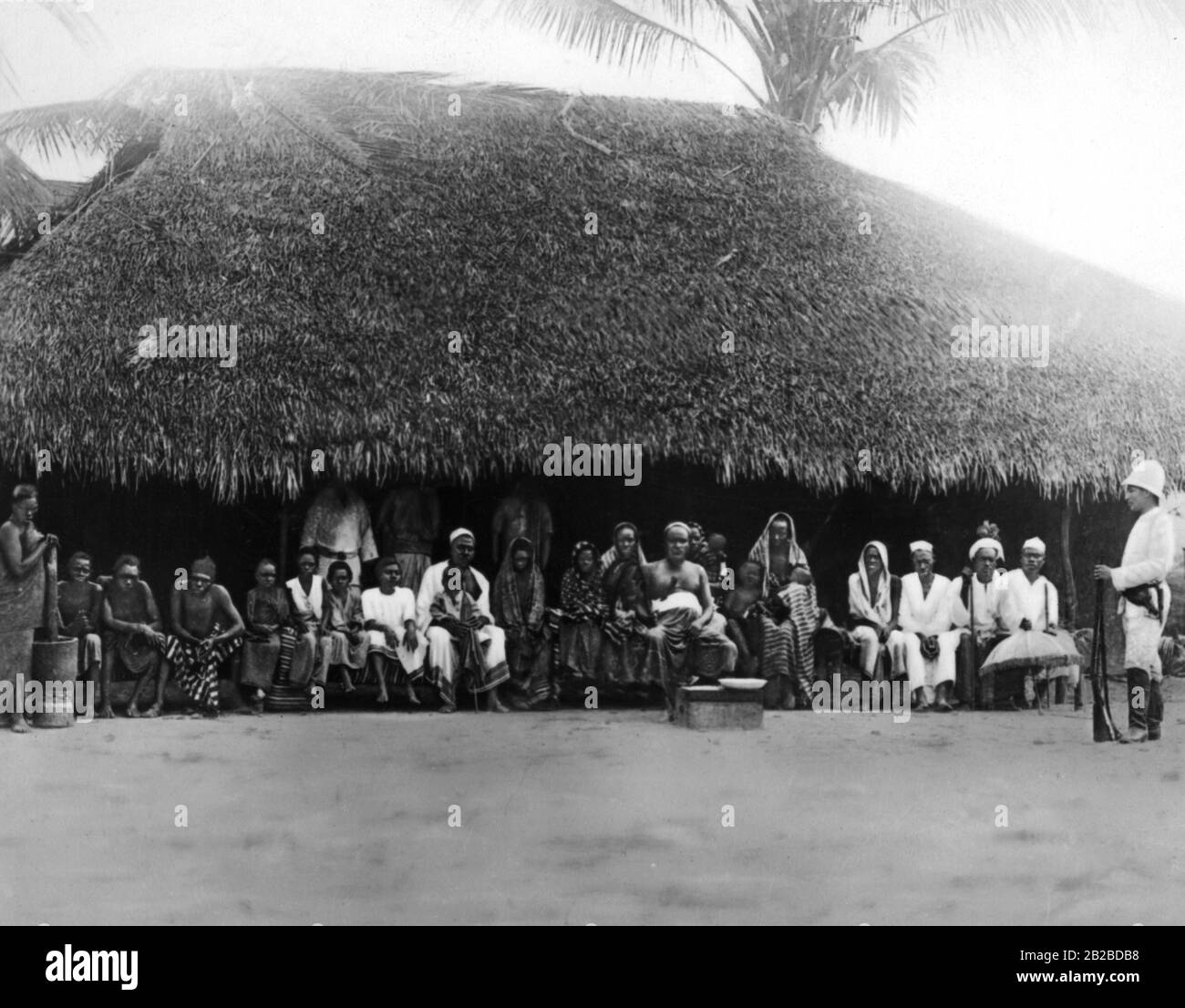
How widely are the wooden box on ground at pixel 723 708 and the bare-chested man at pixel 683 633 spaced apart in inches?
15.1

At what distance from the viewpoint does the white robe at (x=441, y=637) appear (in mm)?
8469

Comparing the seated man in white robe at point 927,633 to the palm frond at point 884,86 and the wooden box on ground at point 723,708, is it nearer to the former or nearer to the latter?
the wooden box on ground at point 723,708

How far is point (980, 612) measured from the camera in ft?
28.6

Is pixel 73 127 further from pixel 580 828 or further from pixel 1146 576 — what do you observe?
pixel 1146 576

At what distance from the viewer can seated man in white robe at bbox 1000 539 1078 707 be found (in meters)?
8.62

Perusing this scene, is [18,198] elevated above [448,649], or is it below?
above

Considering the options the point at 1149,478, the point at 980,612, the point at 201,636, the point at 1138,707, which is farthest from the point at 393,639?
the point at 1149,478

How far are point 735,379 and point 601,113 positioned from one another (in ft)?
9.28

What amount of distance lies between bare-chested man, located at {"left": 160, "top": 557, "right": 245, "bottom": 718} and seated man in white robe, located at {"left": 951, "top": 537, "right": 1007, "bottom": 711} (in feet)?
→ 15.0

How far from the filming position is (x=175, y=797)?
21.9 ft

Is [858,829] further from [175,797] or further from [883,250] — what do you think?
[883,250]

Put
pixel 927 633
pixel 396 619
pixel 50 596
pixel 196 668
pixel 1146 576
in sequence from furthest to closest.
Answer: pixel 927 633 < pixel 396 619 < pixel 196 668 < pixel 50 596 < pixel 1146 576

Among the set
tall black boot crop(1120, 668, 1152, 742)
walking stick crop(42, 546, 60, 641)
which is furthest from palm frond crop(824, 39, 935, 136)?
walking stick crop(42, 546, 60, 641)

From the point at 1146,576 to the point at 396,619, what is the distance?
4.53 m
